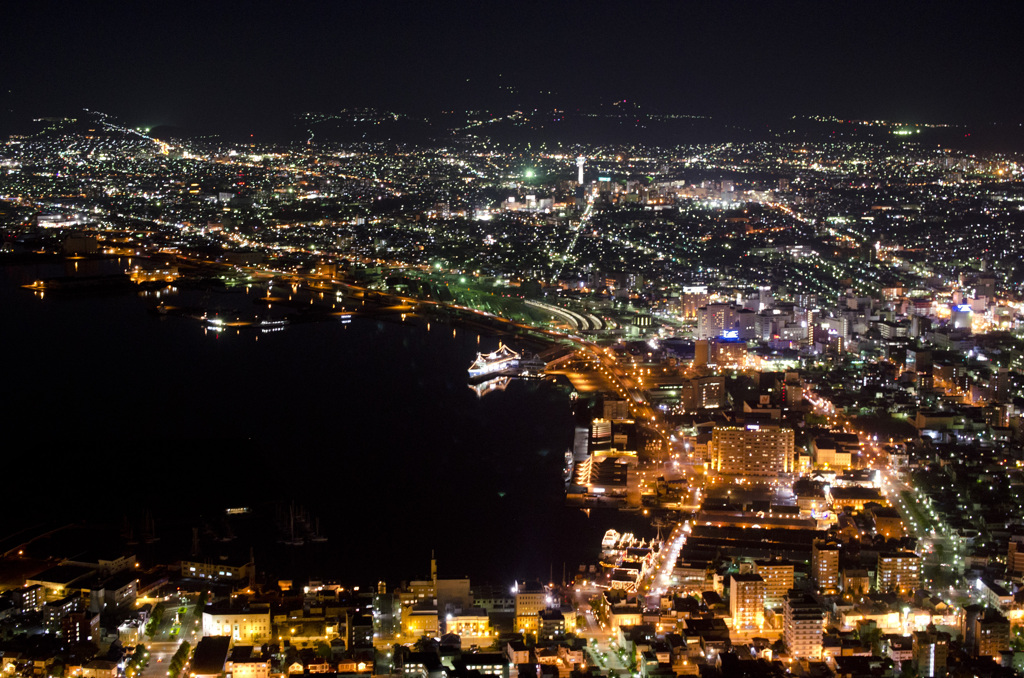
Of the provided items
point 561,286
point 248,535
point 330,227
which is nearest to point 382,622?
point 248,535

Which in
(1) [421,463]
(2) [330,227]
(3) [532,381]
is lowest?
(1) [421,463]

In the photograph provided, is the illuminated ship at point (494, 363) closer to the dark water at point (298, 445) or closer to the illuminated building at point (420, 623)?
the dark water at point (298, 445)

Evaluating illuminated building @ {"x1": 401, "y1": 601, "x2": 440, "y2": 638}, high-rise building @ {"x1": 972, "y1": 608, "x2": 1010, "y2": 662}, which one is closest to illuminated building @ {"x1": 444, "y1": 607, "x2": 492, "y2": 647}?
illuminated building @ {"x1": 401, "y1": 601, "x2": 440, "y2": 638}

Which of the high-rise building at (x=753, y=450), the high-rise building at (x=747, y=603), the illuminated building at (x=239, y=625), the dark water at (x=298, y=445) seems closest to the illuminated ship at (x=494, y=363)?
the dark water at (x=298, y=445)

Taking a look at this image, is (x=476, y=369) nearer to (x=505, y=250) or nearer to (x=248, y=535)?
(x=248, y=535)

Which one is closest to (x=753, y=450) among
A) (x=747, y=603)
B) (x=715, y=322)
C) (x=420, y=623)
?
(x=747, y=603)

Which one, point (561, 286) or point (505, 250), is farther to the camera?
point (505, 250)
